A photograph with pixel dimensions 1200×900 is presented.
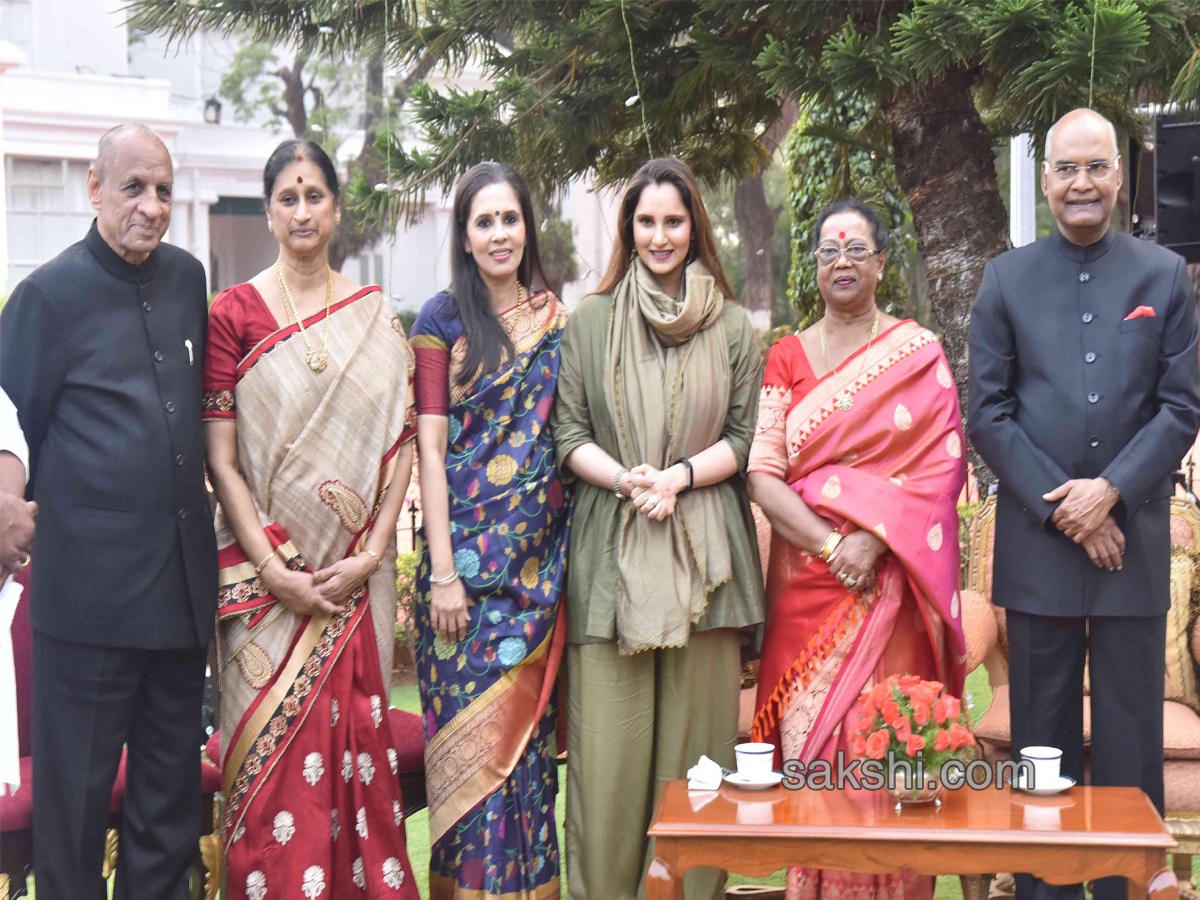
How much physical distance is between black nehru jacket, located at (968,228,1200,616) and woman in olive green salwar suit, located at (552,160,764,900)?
0.68 meters

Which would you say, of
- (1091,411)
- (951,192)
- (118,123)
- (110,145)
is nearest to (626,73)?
(951,192)

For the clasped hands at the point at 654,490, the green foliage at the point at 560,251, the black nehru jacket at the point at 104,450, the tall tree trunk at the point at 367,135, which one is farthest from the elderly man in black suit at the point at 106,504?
the tall tree trunk at the point at 367,135

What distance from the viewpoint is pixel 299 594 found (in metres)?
3.28

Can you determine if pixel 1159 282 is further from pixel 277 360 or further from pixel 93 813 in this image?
pixel 93 813

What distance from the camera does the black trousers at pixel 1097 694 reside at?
328cm

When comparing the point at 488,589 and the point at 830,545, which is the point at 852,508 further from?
the point at 488,589

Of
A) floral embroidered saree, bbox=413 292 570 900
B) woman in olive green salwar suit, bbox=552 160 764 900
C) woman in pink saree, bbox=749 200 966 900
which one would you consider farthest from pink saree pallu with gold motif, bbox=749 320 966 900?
floral embroidered saree, bbox=413 292 570 900

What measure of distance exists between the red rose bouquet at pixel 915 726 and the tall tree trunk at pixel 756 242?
14.3m

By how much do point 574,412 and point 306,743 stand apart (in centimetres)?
111

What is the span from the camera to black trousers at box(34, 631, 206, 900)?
3.06m

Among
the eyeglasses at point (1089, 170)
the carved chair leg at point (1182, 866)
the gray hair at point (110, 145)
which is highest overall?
the gray hair at point (110, 145)

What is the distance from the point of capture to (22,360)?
2.97m

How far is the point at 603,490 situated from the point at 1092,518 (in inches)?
49.1

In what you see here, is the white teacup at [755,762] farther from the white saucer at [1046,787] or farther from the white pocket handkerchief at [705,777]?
the white saucer at [1046,787]
